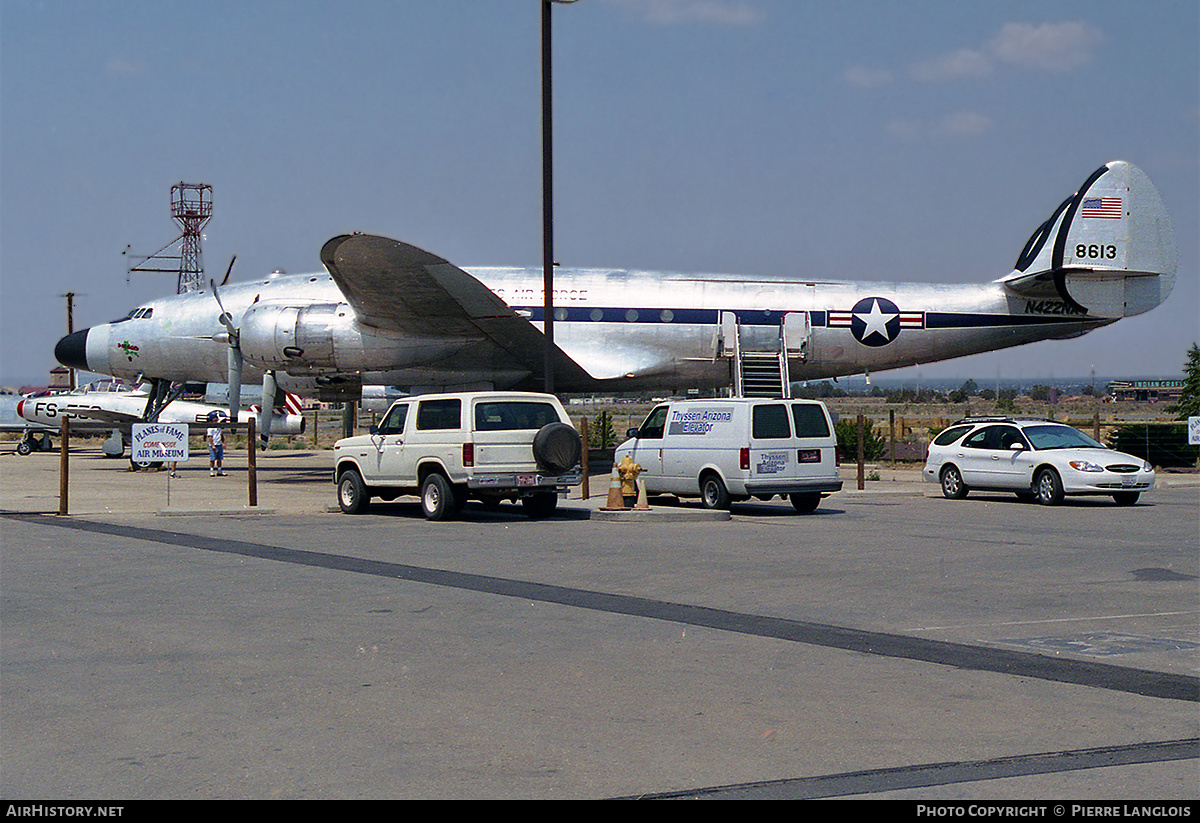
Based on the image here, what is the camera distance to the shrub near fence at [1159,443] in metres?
34.6

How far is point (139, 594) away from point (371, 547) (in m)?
4.09

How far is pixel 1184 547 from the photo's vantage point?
14633mm

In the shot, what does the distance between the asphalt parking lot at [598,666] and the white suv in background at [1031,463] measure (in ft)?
16.9

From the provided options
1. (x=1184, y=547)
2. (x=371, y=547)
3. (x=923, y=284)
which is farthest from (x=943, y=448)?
(x=371, y=547)

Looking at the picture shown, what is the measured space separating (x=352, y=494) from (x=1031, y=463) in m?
12.1

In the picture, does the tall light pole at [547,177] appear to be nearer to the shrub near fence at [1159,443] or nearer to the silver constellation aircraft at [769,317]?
the silver constellation aircraft at [769,317]

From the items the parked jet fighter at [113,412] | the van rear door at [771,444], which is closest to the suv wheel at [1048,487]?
the van rear door at [771,444]


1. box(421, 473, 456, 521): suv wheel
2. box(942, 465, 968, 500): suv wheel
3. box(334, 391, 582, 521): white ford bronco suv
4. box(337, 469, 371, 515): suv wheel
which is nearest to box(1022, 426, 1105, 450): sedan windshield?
box(942, 465, 968, 500): suv wheel

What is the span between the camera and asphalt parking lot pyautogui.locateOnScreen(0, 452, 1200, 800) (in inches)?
218

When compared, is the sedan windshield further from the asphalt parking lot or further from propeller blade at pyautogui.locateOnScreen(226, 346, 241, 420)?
propeller blade at pyautogui.locateOnScreen(226, 346, 241, 420)

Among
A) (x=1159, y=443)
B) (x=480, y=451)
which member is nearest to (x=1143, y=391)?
(x=1159, y=443)

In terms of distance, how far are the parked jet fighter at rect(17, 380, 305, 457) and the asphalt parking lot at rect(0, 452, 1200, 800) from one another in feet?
81.5

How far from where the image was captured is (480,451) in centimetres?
1806

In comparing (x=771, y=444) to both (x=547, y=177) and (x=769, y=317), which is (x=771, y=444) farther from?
(x=769, y=317)
